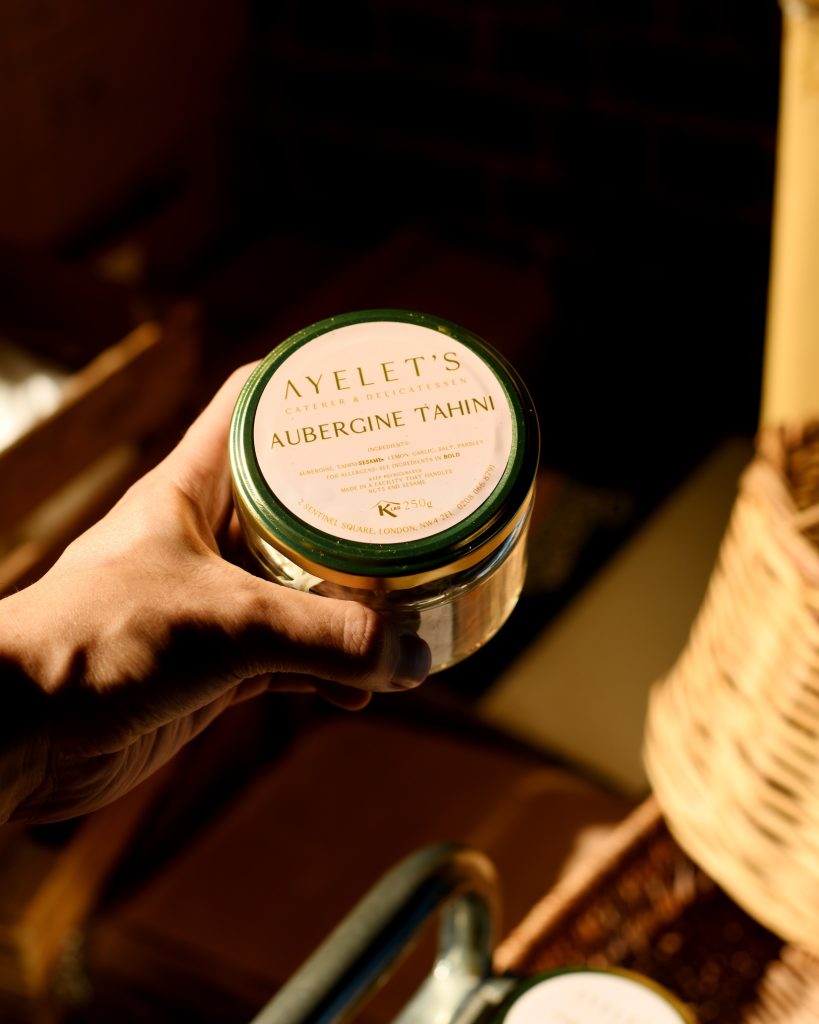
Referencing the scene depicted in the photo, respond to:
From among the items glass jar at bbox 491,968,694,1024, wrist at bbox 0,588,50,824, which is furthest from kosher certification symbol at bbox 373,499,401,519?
glass jar at bbox 491,968,694,1024

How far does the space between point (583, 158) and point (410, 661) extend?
1888mm

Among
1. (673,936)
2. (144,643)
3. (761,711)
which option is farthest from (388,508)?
(673,936)

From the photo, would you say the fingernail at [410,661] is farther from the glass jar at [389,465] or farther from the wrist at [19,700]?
the wrist at [19,700]

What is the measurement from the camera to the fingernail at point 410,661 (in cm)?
52

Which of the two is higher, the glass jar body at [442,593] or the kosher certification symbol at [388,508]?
the kosher certification symbol at [388,508]

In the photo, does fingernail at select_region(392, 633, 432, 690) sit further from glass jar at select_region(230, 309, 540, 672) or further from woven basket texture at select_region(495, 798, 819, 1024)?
woven basket texture at select_region(495, 798, 819, 1024)

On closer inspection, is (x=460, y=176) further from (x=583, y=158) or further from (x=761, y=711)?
(x=761, y=711)

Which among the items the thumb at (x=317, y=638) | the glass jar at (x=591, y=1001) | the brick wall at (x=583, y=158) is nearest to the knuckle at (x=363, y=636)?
the thumb at (x=317, y=638)

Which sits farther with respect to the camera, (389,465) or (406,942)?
(406,942)

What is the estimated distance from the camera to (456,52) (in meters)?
2.21

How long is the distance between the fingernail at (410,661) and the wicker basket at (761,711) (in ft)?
0.65

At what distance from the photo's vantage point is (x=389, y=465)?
52 centimetres

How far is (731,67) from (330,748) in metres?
1.41

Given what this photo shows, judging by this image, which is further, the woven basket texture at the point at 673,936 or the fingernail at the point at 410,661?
the woven basket texture at the point at 673,936
